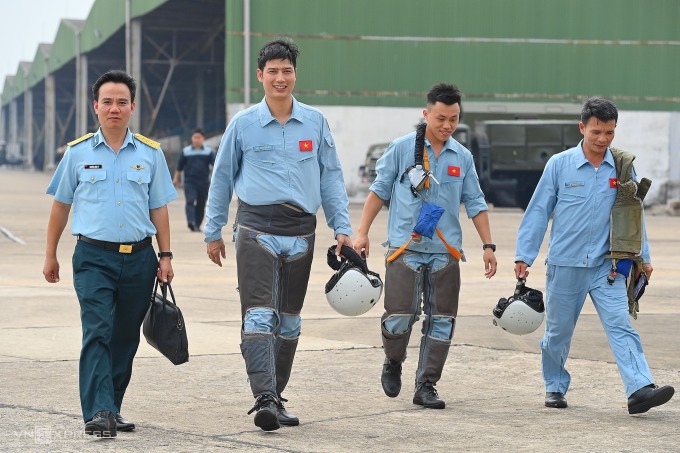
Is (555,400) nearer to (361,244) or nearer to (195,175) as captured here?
(361,244)

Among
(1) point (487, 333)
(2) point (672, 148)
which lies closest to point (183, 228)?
(1) point (487, 333)

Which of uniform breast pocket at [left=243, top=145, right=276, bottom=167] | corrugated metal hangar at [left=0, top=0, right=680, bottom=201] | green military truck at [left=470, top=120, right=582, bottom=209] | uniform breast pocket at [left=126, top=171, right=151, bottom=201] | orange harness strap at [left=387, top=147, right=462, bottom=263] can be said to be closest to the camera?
uniform breast pocket at [left=126, top=171, right=151, bottom=201]

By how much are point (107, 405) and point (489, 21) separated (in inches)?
1430

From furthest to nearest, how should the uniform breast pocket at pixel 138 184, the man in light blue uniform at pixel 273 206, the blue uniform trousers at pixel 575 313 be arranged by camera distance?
the blue uniform trousers at pixel 575 313 < the man in light blue uniform at pixel 273 206 < the uniform breast pocket at pixel 138 184

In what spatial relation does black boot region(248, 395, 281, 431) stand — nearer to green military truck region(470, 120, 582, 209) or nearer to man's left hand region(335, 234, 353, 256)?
man's left hand region(335, 234, 353, 256)

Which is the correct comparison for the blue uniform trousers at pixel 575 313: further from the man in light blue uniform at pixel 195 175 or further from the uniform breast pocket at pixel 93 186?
the man in light blue uniform at pixel 195 175

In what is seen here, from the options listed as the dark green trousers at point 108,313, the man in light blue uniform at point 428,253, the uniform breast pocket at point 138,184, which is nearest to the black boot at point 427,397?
the man in light blue uniform at point 428,253

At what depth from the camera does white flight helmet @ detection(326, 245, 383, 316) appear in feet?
23.5

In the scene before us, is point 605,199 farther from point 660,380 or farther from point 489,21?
point 489,21

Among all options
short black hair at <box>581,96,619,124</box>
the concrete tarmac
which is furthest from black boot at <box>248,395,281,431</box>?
short black hair at <box>581,96,619,124</box>

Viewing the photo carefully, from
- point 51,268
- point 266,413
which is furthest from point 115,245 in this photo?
point 266,413

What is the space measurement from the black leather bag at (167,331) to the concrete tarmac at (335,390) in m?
0.38

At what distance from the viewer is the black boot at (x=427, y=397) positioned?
7516 mm

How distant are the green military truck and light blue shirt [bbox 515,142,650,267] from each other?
27.6 metres
